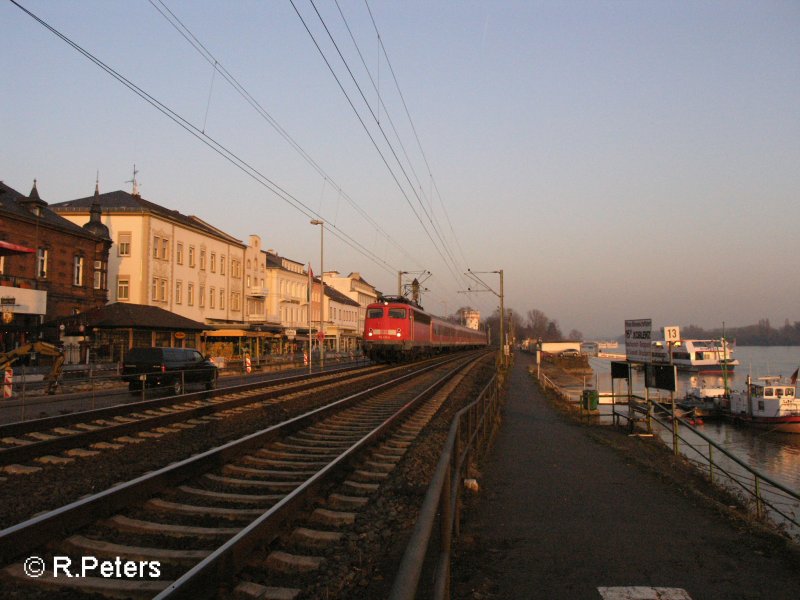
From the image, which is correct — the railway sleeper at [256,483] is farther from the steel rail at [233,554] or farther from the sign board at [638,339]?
the sign board at [638,339]

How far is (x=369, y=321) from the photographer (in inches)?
1517

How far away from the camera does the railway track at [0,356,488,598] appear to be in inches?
180

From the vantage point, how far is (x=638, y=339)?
18.5 metres

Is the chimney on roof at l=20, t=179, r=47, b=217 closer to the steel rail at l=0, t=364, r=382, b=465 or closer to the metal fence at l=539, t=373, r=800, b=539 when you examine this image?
the steel rail at l=0, t=364, r=382, b=465

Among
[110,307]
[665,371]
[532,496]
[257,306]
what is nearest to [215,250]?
[257,306]

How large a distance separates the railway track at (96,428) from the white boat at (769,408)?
113ft

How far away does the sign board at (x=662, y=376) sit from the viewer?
14.9m

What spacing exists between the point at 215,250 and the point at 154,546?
174 feet

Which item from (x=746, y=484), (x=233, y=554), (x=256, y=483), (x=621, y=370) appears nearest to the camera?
(x=233, y=554)

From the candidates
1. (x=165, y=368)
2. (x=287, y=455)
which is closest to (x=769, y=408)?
(x=165, y=368)

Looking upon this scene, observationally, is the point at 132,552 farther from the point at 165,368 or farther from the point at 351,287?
the point at 351,287

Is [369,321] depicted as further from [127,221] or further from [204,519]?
[204,519]

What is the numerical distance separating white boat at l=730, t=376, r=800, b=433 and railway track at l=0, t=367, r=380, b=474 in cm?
3430

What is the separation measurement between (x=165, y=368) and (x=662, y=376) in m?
15.6
